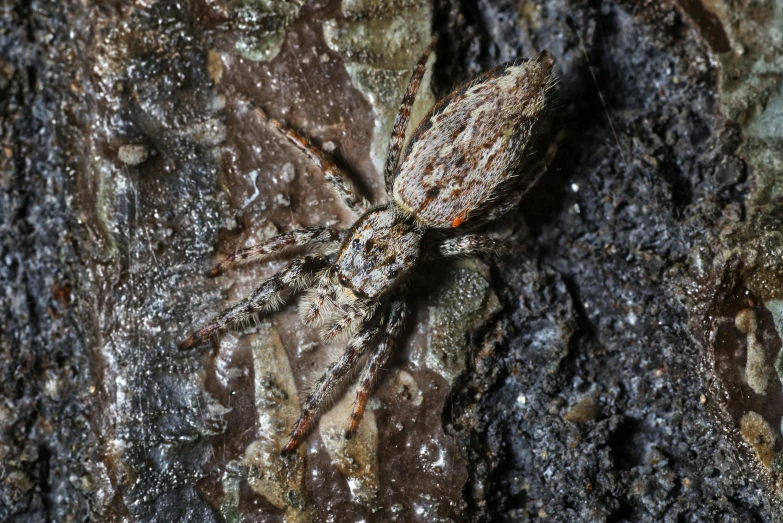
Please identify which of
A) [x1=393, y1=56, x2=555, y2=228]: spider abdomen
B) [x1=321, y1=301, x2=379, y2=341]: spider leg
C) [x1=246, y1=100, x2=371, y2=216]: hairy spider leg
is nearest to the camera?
[x1=393, y1=56, x2=555, y2=228]: spider abdomen

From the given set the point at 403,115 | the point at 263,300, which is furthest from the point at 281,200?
the point at 403,115

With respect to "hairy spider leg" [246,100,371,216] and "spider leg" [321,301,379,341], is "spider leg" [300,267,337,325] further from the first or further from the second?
"hairy spider leg" [246,100,371,216]

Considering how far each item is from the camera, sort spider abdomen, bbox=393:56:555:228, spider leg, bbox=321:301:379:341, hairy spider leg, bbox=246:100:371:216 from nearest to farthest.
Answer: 1. spider abdomen, bbox=393:56:555:228
2. spider leg, bbox=321:301:379:341
3. hairy spider leg, bbox=246:100:371:216

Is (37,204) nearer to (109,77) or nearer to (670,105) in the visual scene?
(109,77)

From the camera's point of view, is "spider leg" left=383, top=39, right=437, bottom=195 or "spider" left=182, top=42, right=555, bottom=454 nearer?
"spider" left=182, top=42, right=555, bottom=454

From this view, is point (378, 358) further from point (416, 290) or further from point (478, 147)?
point (478, 147)

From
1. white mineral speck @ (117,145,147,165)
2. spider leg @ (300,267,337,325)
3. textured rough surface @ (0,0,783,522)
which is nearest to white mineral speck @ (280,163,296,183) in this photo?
textured rough surface @ (0,0,783,522)
